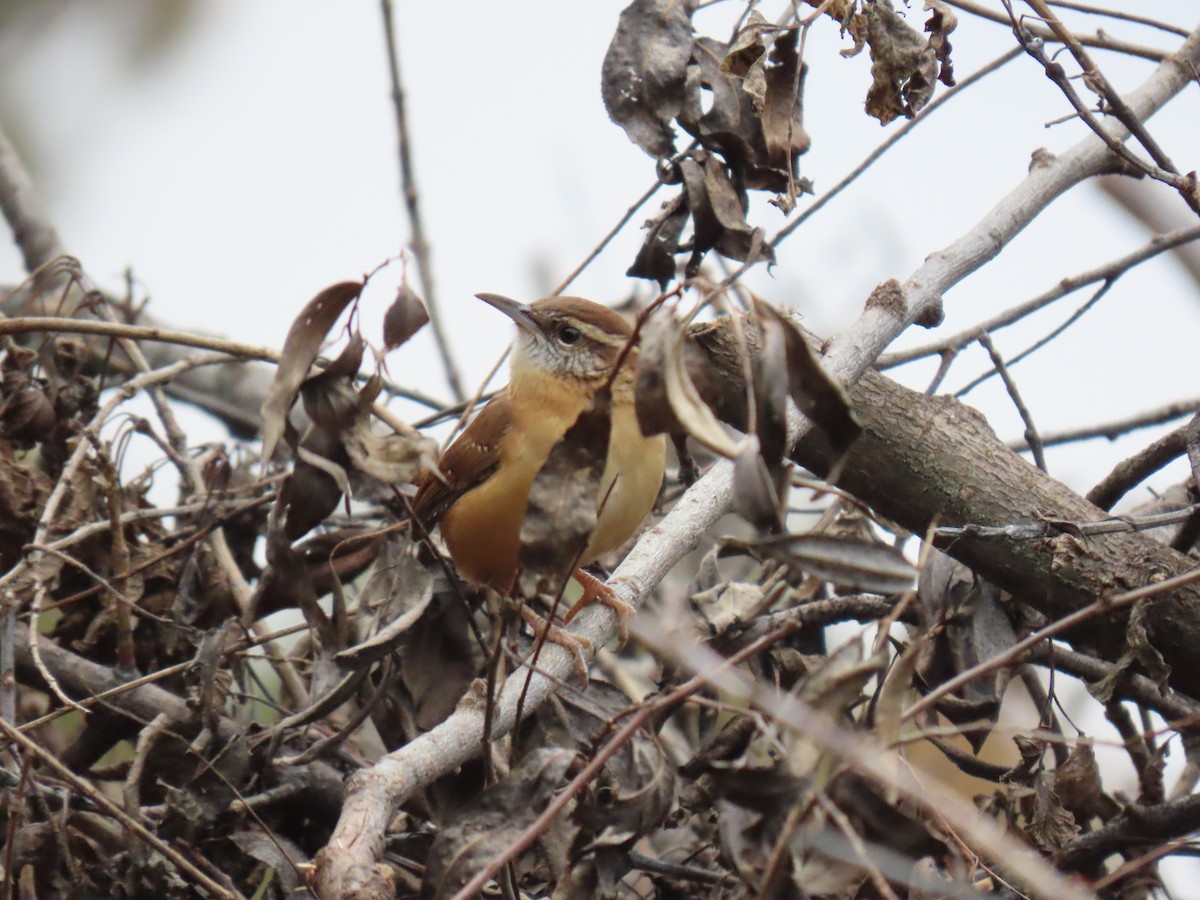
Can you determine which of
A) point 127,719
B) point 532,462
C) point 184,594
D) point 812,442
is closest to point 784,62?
point 812,442

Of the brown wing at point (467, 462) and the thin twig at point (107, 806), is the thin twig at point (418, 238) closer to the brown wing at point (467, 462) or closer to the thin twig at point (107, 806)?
the brown wing at point (467, 462)

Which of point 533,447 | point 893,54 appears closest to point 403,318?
point 893,54

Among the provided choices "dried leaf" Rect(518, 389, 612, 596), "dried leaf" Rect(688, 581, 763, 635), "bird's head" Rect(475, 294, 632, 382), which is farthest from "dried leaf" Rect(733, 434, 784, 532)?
"bird's head" Rect(475, 294, 632, 382)

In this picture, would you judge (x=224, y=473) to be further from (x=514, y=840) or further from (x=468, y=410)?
(x=514, y=840)

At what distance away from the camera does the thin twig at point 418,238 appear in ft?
16.7

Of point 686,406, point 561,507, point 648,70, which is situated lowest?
point 561,507

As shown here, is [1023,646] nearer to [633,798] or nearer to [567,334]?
[633,798]

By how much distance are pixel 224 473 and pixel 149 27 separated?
3.23 meters

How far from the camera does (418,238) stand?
5.46 meters

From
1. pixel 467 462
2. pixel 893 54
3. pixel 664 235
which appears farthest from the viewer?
pixel 467 462

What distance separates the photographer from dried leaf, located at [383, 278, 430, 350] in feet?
7.37

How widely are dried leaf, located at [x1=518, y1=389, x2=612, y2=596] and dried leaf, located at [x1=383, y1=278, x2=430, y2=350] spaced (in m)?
0.41

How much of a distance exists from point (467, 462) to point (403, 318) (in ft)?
6.16

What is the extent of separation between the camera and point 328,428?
6.82 feet
